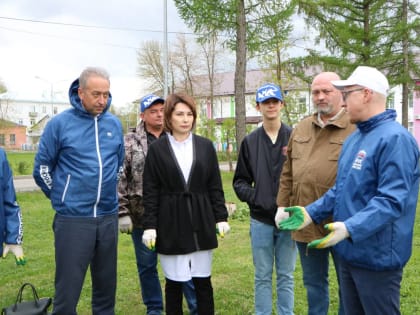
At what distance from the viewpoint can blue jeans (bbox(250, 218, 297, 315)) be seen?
351 centimetres

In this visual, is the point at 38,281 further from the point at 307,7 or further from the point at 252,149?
the point at 307,7

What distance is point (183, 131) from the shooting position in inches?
127

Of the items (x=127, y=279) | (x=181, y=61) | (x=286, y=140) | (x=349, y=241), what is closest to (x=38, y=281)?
(x=127, y=279)

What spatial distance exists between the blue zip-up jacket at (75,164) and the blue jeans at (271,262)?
1.25m

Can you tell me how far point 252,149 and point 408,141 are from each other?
5.00 feet

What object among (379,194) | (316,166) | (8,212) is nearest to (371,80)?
(379,194)

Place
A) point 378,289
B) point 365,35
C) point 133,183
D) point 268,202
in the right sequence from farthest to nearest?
1. point 365,35
2. point 133,183
3. point 268,202
4. point 378,289

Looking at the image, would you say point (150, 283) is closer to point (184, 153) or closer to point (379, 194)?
point (184, 153)

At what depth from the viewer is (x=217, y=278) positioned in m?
5.19

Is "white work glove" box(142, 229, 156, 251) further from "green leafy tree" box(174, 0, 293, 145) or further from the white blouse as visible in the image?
"green leafy tree" box(174, 0, 293, 145)

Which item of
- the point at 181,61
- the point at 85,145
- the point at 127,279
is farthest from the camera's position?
the point at 181,61

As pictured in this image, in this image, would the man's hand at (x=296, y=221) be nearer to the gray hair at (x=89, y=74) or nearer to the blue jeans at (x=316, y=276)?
the blue jeans at (x=316, y=276)

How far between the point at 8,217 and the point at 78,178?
647 millimetres

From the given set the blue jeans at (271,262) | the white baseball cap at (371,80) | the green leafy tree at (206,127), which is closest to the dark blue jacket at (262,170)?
the blue jeans at (271,262)
